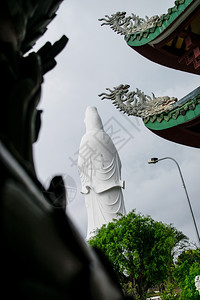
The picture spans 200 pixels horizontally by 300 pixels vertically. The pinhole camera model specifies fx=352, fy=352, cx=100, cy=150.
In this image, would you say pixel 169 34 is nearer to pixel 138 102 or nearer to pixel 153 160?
pixel 138 102

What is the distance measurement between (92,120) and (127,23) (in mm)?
9347

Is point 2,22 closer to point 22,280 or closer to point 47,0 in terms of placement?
point 47,0

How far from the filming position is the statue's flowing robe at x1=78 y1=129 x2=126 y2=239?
1573 cm

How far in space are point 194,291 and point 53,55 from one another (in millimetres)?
10139

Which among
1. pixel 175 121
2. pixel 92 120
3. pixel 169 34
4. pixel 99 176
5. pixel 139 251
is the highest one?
pixel 92 120

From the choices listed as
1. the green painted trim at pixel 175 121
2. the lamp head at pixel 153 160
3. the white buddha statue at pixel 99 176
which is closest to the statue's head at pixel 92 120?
the white buddha statue at pixel 99 176

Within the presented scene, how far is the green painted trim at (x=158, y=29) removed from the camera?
19.9ft

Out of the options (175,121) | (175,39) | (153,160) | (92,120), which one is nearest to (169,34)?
(175,39)

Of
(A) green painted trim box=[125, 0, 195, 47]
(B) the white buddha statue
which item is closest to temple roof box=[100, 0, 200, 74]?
(A) green painted trim box=[125, 0, 195, 47]

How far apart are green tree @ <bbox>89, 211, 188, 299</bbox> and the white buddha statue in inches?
172

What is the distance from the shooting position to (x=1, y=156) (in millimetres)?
531

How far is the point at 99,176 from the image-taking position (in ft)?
53.3

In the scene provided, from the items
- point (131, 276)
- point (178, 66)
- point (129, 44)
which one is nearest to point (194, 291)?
point (131, 276)

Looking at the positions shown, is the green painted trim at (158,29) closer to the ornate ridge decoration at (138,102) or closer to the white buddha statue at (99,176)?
the ornate ridge decoration at (138,102)
